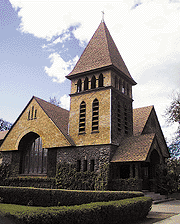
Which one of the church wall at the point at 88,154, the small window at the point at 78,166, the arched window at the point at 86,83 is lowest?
the small window at the point at 78,166

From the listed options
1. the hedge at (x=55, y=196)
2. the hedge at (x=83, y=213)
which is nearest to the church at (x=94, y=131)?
the hedge at (x=55, y=196)

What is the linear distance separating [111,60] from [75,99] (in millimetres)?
5401

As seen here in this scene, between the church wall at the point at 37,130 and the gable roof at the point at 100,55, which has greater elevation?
the gable roof at the point at 100,55

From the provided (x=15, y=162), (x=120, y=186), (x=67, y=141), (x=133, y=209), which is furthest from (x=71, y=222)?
(x=15, y=162)

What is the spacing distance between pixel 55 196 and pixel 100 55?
14967mm

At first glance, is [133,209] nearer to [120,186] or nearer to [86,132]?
[120,186]

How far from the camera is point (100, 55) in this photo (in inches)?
1001

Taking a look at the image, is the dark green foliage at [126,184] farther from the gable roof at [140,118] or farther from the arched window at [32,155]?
the arched window at [32,155]

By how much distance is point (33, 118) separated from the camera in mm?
26203

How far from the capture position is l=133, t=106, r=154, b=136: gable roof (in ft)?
86.3

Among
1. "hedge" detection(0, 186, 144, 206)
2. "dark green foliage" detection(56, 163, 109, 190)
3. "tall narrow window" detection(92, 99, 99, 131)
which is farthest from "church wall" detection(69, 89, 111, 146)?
"hedge" detection(0, 186, 144, 206)

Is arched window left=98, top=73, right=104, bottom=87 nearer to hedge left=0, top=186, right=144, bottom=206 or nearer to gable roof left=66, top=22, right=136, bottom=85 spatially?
gable roof left=66, top=22, right=136, bottom=85

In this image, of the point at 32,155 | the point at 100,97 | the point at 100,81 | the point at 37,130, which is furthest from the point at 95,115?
the point at 32,155

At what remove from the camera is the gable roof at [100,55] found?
80.6 feet
